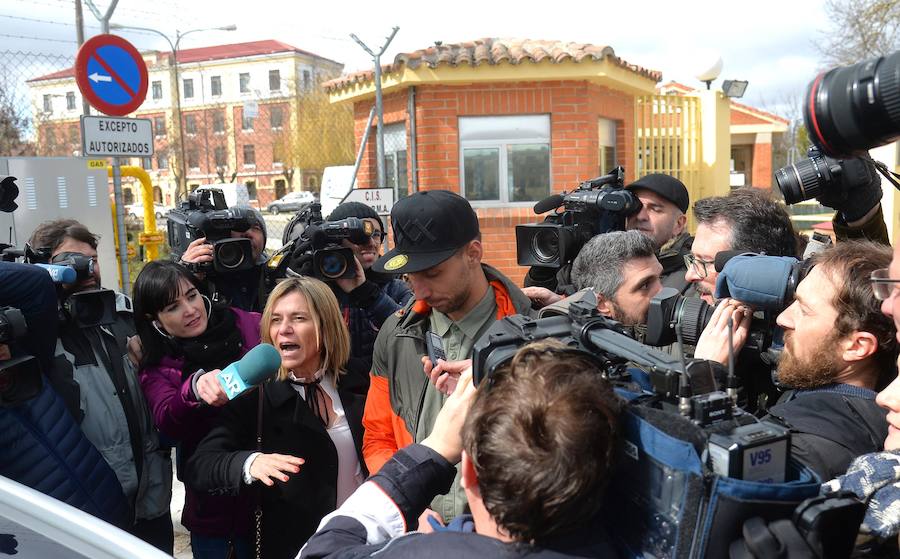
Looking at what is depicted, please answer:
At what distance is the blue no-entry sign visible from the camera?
16.6ft

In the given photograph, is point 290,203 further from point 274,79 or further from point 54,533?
point 54,533

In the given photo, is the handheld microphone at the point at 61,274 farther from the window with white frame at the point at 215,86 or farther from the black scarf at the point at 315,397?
the window with white frame at the point at 215,86

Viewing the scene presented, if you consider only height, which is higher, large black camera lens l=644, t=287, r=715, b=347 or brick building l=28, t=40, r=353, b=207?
brick building l=28, t=40, r=353, b=207

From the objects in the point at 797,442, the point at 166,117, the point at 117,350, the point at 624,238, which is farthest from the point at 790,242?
the point at 166,117

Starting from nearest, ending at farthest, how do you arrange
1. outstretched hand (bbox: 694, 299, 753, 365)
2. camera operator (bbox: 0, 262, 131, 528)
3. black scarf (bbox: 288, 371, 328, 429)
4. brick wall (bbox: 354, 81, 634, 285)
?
outstretched hand (bbox: 694, 299, 753, 365)
camera operator (bbox: 0, 262, 131, 528)
black scarf (bbox: 288, 371, 328, 429)
brick wall (bbox: 354, 81, 634, 285)

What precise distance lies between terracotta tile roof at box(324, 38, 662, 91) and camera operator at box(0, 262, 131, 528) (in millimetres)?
6532

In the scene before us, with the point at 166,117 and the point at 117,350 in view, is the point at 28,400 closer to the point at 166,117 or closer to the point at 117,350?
the point at 117,350

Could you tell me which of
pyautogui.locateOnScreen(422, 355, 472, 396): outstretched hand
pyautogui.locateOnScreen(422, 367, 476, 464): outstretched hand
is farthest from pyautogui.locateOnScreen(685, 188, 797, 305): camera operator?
pyautogui.locateOnScreen(422, 367, 476, 464): outstretched hand

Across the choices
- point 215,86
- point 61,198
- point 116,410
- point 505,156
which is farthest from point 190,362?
point 215,86

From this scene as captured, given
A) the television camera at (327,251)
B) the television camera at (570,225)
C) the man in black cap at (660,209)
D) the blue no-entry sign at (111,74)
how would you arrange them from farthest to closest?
1. the blue no-entry sign at (111,74)
2. the man in black cap at (660,209)
3. the television camera at (327,251)
4. the television camera at (570,225)

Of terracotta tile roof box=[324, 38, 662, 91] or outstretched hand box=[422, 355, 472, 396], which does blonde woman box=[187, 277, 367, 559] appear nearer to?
outstretched hand box=[422, 355, 472, 396]

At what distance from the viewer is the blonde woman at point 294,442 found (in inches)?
93.0

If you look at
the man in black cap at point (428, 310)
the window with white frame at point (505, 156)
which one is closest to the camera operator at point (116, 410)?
the man in black cap at point (428, 310)

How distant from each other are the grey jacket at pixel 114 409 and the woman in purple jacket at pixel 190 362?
0.28 ft
